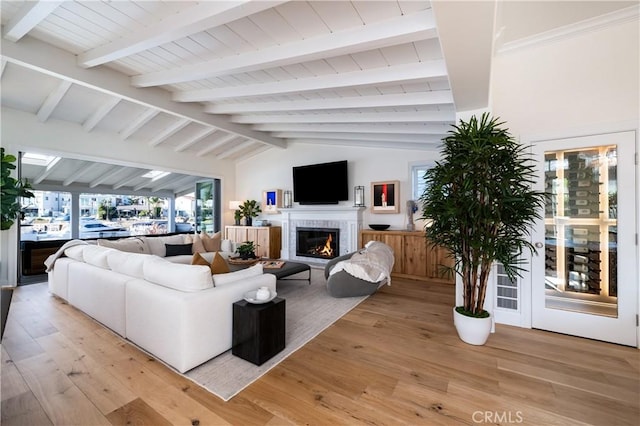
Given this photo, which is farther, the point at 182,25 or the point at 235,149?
the point at 235,149

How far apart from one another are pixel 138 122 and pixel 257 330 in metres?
4.91

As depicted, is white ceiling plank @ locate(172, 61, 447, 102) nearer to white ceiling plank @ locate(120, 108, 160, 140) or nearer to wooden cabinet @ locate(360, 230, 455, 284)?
white ceiling plank @ locate(120, 108, 160, 140)

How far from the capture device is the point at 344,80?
10.2ft

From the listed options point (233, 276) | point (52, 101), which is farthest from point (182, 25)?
point (52, 101)

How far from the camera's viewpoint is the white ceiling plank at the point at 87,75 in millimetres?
2959

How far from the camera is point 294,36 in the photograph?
258 centimetres

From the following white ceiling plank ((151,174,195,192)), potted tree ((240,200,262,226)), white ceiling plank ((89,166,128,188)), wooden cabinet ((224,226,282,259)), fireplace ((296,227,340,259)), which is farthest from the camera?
white ceiling plank ((151,174,195,192))

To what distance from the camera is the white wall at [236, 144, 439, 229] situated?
562 centimetres

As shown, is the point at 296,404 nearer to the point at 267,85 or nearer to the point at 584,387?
the point at 584,387

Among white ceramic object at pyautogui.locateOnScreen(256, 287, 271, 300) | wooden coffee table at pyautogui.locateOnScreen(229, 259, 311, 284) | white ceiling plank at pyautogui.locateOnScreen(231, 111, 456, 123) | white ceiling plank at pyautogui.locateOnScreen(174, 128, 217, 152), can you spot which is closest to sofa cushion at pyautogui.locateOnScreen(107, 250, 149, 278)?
white ceramic object at pyautogui.locateOnScreen(256, 287, 271, 300)

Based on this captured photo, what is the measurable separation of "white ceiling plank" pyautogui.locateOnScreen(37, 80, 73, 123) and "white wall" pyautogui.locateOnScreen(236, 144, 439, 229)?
4282mm

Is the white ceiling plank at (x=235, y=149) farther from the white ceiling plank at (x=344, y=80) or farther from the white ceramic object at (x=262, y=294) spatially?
the white ceramic object at (x=262, y=294)

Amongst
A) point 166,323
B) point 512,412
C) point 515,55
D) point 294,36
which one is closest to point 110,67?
point 294,36

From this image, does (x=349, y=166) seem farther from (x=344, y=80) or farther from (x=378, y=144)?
(x=344, y=80)
